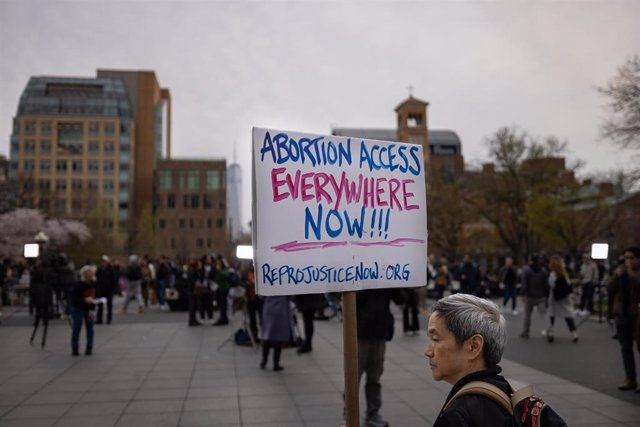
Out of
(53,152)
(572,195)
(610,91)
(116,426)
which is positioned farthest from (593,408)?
(53,152)

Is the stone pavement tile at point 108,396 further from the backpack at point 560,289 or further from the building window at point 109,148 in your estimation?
the building window at point 109,148

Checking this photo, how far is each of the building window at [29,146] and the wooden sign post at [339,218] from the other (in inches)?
4469

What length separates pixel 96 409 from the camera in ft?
23.8

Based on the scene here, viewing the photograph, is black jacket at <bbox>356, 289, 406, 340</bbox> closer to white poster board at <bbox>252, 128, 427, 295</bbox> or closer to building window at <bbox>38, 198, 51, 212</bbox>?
white poster board at <bbox>252, 128, 427, 295</bbox>

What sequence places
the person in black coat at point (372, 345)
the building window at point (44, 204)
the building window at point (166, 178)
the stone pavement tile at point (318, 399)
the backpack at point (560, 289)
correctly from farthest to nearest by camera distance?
the building window at point (166, 178) → the building window at point (44, 204) → the backpack at point (560, 289) → the stone pavement tile at point (318, 399) → the person in black coat at point (372, 345)

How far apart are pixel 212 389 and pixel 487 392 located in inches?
269

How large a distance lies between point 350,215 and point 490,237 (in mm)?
66272

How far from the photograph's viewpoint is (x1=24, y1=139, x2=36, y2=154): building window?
104 meters

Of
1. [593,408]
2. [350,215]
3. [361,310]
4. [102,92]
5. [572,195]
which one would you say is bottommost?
[593,408]

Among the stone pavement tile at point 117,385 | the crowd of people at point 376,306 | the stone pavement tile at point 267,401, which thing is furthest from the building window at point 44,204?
the stone pavement tile at point 267,401

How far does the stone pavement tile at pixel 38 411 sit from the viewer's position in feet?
22.8

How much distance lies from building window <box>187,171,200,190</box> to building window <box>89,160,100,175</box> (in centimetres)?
1628

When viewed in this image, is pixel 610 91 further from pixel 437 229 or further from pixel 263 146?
pixel 263 146

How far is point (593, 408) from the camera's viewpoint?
283 inches
